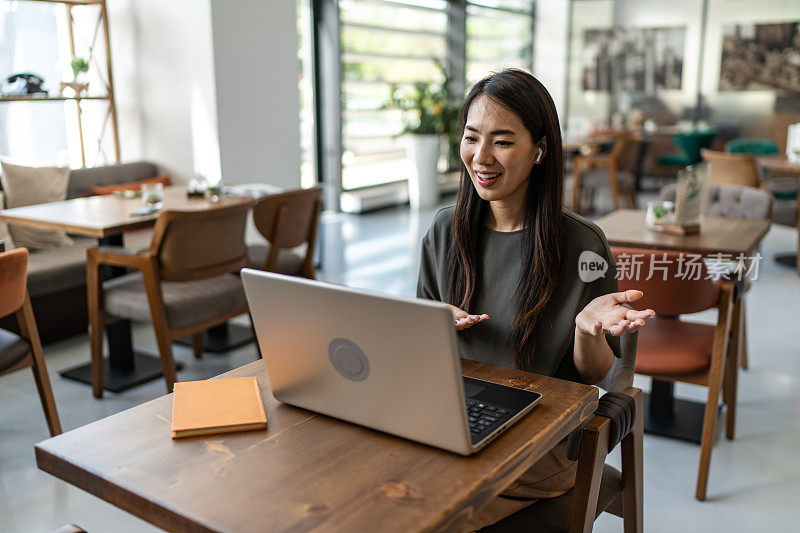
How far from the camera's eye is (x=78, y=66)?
16.1 feet

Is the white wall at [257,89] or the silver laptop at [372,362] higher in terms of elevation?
the white wall at [257,89]

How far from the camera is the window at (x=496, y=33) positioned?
383 inches

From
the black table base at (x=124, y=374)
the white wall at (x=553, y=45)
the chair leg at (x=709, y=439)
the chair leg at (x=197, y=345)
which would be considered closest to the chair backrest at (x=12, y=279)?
the black table base at (x=124, y=374)

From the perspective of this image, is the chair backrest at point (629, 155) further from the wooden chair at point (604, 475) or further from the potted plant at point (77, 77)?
the wooden chair at point (604, 475)

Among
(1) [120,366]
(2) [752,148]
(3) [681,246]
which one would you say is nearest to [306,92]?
(2) [752,148]

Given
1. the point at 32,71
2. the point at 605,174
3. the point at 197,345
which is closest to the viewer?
the point at 197,345

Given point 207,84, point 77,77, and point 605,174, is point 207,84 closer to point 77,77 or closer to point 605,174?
point 77,77

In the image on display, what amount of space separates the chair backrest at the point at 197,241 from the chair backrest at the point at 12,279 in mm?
578

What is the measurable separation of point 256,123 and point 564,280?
4218mm

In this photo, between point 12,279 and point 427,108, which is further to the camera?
point 427,108

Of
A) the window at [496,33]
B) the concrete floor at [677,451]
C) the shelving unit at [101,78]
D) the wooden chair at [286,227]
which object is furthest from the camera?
the window at [496,33]

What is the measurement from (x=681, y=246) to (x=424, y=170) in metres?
5.52

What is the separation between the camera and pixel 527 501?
1521 millimetres

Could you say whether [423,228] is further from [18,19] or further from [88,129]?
[18,19]
